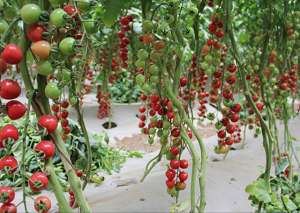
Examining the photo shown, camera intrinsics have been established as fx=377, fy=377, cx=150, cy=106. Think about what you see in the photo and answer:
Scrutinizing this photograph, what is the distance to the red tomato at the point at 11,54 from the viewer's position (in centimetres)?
46

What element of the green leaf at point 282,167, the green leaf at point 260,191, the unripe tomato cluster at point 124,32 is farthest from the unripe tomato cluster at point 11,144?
the green leaf at point 282,167

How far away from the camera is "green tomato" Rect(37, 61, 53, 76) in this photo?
1.61ft

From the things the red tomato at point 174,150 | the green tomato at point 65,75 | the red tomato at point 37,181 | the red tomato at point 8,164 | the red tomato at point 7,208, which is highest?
the green tomato at point 65,75

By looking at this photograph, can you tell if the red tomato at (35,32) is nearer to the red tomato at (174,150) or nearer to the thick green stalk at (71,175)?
the thick green stalk at (71,175)

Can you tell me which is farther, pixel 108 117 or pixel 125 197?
pixel 108 117

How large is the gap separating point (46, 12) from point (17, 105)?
0.13 m

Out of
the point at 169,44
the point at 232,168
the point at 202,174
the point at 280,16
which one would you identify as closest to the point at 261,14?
the point at 280,16

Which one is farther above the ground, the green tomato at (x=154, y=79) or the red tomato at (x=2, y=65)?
the red tomato at (x=2, y=65)

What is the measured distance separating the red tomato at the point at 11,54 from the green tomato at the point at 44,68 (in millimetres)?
→ 30

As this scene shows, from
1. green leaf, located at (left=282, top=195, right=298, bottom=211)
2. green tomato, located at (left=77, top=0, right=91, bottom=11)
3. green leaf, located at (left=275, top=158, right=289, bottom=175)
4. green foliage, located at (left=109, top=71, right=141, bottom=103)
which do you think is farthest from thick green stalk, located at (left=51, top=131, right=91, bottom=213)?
green foliage, located at (left=109, top=71, right=141, bottom=103)

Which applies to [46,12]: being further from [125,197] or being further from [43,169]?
[125,197]

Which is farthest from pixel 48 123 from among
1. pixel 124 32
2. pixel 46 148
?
pixel 124 32

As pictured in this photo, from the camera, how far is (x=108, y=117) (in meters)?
4.05

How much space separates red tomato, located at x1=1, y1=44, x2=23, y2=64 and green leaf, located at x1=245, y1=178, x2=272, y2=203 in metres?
0.96
